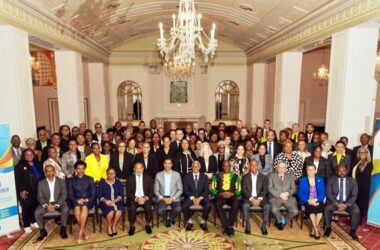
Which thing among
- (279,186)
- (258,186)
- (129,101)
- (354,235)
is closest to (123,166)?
(258,186)

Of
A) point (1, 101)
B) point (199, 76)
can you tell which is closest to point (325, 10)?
point (1, 101)

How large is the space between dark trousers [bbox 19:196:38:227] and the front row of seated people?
4 centimetres

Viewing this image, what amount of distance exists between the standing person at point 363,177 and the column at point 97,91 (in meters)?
10.1

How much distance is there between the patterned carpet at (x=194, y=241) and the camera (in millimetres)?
5086

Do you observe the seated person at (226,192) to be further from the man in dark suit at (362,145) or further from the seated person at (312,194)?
the man in dark suit at (362,145)

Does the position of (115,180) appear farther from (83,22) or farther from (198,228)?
(83,22)

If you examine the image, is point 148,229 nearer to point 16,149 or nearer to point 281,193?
point 281,193

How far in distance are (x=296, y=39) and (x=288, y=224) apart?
4.98 meters

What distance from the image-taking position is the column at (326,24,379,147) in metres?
6.01

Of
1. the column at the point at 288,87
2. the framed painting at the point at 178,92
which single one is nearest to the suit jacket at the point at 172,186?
the column at the point at 288,87

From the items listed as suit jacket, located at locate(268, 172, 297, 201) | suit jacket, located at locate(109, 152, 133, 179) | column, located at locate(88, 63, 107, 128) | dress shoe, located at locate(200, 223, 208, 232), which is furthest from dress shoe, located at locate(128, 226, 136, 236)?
column, located at locate(88, 63, 107, 128)

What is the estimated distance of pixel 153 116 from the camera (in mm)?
14852

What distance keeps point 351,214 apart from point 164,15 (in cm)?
837

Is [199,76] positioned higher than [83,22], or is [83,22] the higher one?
[83,22]
